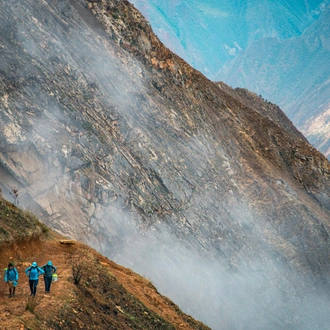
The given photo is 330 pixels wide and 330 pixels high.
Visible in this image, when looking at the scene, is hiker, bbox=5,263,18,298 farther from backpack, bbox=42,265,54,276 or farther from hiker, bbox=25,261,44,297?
backpack, bbox=42,265,54,276

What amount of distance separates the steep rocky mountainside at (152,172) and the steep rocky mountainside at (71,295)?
7.23 meters

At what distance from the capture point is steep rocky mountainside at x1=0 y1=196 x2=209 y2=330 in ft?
40.3

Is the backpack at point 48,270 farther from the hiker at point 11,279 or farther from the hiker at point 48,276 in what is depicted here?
the hiker at point 11,279

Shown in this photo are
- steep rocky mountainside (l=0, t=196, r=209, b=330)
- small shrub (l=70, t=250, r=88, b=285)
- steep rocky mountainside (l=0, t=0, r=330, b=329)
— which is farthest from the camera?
steep rocky mountainside (l=0, t=0, r=330, b=329)

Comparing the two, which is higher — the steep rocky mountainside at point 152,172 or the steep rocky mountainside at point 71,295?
the steep rocky mountainside at point 152,172

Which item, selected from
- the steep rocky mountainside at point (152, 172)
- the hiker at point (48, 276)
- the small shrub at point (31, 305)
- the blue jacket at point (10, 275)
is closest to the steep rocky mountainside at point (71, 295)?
the small shrub at point (31, 305)

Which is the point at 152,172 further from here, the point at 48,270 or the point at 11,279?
the point at 11,279

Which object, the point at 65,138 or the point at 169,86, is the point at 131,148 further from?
the point at 169,86

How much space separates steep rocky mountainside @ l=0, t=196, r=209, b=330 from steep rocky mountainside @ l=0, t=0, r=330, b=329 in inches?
285

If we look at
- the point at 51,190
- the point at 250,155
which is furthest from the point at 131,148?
the point at 250,155

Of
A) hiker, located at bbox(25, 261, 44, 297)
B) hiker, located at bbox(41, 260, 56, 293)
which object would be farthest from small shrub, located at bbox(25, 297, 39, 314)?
hiker, located at bbox(41, 260, 56, 293)

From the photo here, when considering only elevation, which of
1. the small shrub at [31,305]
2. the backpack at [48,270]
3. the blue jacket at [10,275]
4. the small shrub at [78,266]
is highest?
the small shrub at [78,266]

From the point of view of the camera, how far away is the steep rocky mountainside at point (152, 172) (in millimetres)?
27750

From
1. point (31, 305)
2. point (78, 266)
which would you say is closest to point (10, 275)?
point (31, 305)
